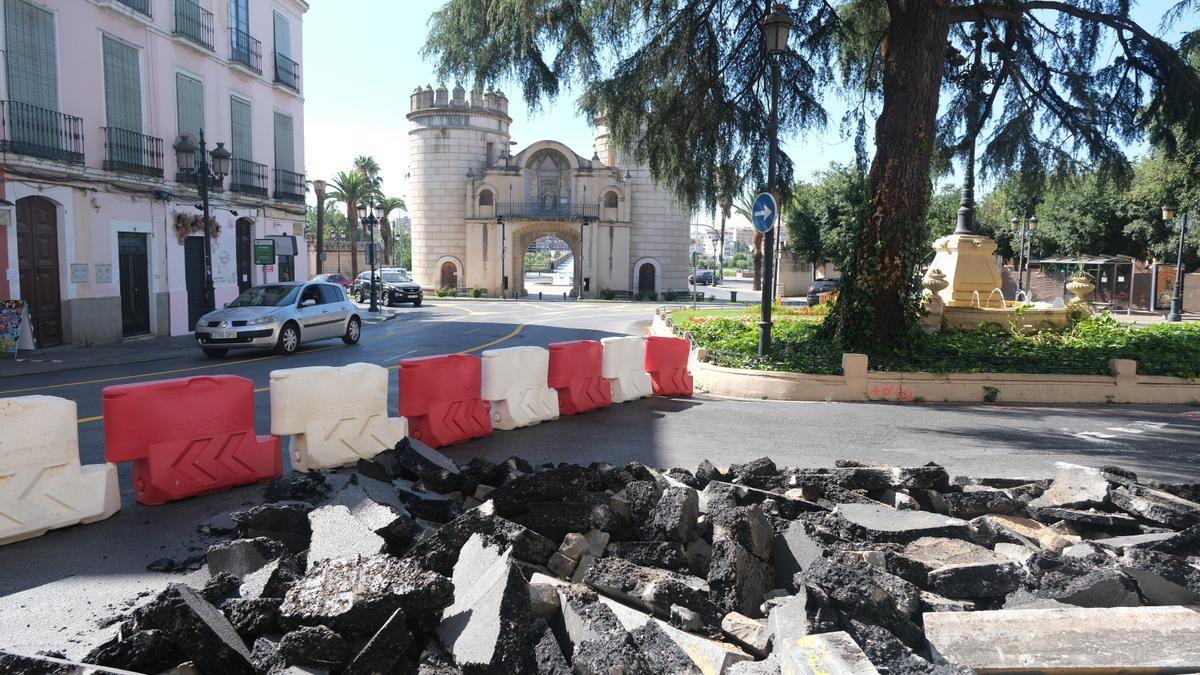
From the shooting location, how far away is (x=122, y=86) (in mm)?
20391

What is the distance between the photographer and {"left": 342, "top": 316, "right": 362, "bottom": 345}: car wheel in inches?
807

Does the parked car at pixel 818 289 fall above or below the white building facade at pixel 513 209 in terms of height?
below

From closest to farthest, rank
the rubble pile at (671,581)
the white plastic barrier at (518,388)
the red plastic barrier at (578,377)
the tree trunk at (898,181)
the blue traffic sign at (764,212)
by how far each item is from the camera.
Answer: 1. the rubble pile at (671,581)
2. the white plastic barrier at (518,388)
3. the red plastic barrier at (578,377)
4. the tree trunk at (898,181)
5. the blue traffic sign at (764,212)

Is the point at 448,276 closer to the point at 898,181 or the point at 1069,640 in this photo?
the point at 898,181

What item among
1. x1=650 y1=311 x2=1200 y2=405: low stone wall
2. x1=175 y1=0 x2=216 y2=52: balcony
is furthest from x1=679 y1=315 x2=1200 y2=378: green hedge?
x1=175 y1=0 x2=216 y2=52: balcony

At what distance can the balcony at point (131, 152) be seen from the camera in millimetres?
19922

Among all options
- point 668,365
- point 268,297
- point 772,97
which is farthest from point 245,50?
point 668,365

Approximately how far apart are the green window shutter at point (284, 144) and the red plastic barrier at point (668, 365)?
21.3 metres

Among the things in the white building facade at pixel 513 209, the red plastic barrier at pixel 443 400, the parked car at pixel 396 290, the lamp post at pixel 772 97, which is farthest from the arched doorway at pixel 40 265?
the white building facade at pixel 513 209

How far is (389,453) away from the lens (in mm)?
6582

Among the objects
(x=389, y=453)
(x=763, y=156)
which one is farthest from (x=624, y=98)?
(x=389, y=453)

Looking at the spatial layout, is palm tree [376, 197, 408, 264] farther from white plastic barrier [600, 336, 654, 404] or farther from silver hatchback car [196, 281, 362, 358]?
white plastic barrier [600, 336, 654, 404]

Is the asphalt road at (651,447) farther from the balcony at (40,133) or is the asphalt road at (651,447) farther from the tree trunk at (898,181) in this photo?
the balcony at (40,133)

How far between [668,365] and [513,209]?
145 feet
